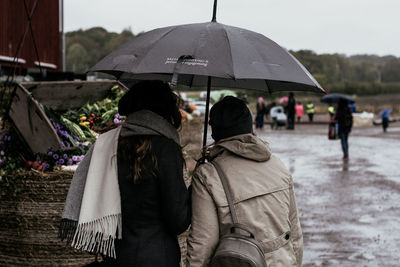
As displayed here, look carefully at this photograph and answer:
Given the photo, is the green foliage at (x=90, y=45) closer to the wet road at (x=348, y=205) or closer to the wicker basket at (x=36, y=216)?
the wet road at (x=348, y=205)

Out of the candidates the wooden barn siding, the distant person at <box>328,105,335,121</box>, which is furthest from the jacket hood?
the distant person at <box>328,105,335,121</box>

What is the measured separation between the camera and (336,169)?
13.7 meters

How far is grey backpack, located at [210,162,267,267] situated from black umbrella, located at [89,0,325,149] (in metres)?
0.62

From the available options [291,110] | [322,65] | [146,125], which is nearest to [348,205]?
[146,125]

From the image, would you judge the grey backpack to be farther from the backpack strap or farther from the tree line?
the tree line

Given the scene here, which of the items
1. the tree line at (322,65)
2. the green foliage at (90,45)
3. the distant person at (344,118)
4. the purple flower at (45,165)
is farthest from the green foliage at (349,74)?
the purple flower at (45,165)

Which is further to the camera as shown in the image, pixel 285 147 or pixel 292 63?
pixel 285 147

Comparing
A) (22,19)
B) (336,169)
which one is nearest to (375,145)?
(336,169)

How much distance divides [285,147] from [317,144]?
81.5 inches

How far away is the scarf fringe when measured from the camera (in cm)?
270

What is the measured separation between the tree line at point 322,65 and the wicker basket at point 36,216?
113ft

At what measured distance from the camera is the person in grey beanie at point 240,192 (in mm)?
2707

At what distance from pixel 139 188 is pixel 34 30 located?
1008 centimetres

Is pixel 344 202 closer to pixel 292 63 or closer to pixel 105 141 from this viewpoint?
pixel 292 63
